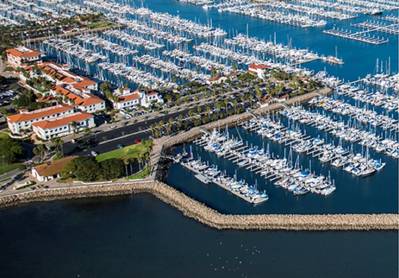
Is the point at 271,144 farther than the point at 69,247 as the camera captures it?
Yes

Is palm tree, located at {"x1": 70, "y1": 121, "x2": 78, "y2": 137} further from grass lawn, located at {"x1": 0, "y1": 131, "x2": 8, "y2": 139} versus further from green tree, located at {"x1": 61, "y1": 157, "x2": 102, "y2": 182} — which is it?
green tree, located at {"x1": 61, "y1": 157, "x2": 102, "y2": 182}

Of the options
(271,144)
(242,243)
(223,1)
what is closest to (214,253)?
(242,243)

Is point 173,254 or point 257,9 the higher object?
point 257,9

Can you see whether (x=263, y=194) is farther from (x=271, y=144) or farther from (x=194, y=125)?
(x=194, y=125)

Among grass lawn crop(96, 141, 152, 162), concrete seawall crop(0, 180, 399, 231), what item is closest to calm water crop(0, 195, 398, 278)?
concrete seawall crop(0, 180, 399, 231)

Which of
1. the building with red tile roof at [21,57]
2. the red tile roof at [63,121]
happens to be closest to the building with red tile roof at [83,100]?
the red tile roof at [63,121]

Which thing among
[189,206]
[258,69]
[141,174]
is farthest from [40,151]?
[258,69]

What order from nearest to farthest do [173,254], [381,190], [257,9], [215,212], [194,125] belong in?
[173,254]
[215,212]
[381,190]
[194,125]
[257,9]
